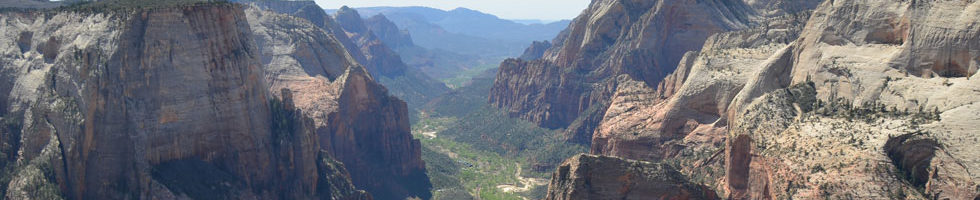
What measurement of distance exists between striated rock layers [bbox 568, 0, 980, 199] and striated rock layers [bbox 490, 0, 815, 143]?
143 ft

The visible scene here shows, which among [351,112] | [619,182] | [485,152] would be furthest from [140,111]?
[485,152]

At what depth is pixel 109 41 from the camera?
6250 centimetres

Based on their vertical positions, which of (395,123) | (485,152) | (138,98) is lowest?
(485,152)

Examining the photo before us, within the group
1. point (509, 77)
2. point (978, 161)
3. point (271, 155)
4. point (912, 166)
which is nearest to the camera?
point (978, 161)

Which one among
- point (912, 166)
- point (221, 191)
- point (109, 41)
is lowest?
point (221, 191)

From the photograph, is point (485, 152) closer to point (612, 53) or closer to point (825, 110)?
point (612, 53)

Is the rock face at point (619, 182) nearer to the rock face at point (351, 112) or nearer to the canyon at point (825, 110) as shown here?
the canyon at point (825, 110)

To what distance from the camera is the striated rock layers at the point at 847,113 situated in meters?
39.8

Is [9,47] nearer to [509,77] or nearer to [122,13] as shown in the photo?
[122,13]

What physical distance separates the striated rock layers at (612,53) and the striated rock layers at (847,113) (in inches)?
1720

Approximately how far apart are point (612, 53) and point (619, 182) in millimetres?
89494

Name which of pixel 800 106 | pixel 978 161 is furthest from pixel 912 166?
pixel 800 106

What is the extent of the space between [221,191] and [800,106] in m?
48.5

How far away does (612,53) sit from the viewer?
132000 mm
